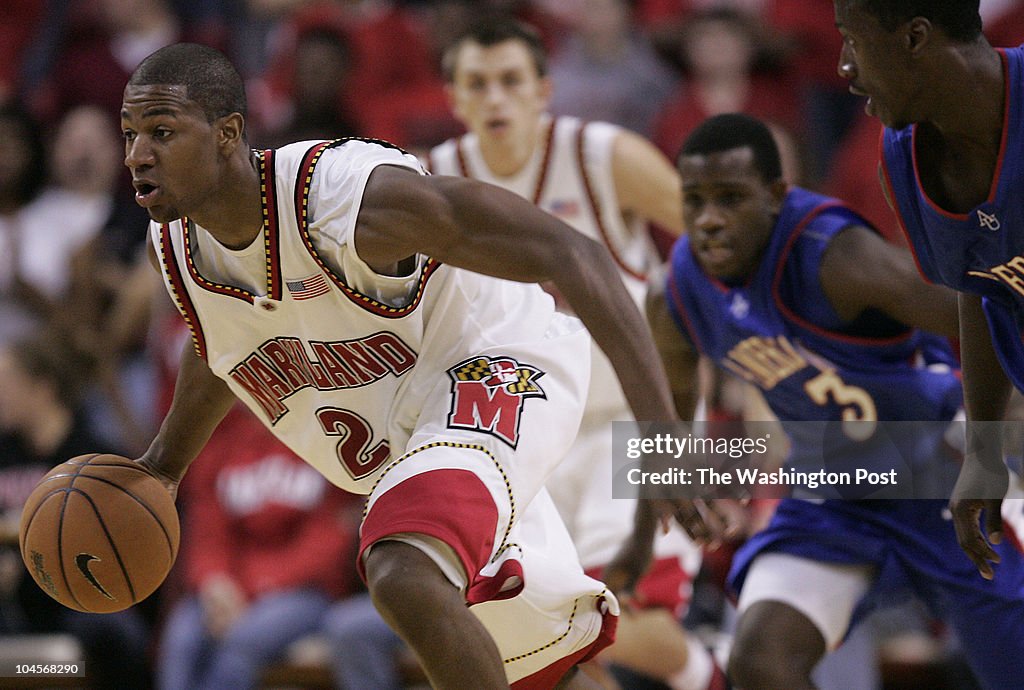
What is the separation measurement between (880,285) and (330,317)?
1.76 meters

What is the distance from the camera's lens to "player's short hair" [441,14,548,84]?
604 centimetres

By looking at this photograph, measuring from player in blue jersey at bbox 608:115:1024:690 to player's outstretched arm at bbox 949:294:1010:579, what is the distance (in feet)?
1.51

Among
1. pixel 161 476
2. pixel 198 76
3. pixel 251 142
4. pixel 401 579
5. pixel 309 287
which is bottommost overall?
pixel 161 476

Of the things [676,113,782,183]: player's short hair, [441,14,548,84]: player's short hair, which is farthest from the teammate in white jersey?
[441,14,548,84]: player's short hair

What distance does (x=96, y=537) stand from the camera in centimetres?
389

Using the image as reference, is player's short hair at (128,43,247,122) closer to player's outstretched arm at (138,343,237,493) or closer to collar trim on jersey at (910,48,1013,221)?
player's outstretched arm at (138,343,237,493)

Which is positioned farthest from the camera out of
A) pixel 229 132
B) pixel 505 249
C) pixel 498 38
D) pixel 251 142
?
pixel 251 142

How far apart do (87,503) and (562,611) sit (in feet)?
4.40

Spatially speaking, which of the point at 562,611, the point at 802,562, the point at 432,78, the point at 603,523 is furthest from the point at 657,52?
the point at 562,611

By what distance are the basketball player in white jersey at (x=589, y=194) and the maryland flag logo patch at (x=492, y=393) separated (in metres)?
1.90

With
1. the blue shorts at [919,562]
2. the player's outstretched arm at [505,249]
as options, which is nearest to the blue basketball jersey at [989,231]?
the player's outstretched arm at [505,249]

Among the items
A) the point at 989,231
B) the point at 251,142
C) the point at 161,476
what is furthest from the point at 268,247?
the point at 251,142

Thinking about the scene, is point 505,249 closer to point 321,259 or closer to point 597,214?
point 321,259

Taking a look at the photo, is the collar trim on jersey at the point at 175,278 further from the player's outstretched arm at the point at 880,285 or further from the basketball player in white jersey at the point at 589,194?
the basketball player in white jersey at the point at 589,194
